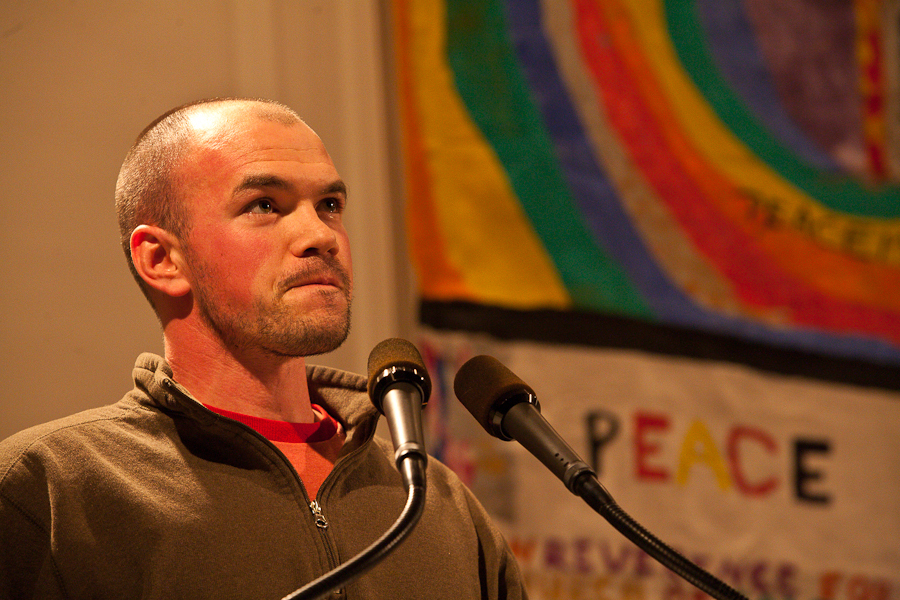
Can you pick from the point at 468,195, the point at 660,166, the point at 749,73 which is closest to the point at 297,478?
the point at 468,195

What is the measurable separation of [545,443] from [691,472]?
4.46 feet

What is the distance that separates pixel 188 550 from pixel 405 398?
1.15 ft

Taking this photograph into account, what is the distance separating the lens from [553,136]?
2.31 metres

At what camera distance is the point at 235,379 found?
1.34 metres

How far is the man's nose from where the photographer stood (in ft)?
4.21

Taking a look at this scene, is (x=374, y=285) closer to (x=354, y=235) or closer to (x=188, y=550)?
(x=354, y=235)

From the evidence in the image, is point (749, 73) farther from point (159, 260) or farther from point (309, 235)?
point (159, 260)

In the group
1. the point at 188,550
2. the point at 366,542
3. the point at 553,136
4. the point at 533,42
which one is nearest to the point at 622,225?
the point at 553,136

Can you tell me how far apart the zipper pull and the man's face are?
0.69 ft

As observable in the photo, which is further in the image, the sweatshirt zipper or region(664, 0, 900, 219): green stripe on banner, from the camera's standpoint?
region(664, 0, 900, 219): green stripe on banner

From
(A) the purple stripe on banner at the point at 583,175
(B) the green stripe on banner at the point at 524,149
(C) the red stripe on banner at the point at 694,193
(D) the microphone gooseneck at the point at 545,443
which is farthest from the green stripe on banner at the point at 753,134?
(D) the microphone gooseneck at the point at 545,443

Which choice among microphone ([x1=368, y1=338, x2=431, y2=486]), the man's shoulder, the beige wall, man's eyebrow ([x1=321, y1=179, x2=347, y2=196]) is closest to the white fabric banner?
the beige wall

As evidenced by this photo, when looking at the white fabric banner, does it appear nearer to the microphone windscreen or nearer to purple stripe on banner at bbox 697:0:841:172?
purple stripe on banner at bbox 697:0:841:172

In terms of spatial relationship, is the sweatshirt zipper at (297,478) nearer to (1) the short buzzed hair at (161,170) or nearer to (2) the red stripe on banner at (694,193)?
(1) the short buzzed hair at (161,170)
